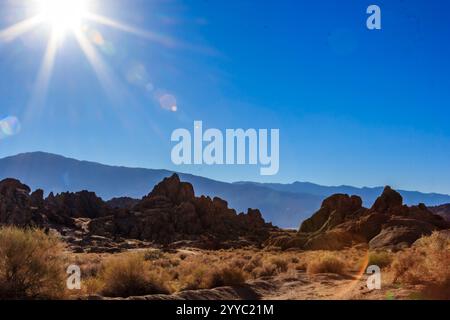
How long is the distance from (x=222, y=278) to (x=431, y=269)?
300 inches

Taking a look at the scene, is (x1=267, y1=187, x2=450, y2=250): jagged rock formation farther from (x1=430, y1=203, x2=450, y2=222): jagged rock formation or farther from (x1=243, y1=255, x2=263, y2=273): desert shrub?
(x1=430, y1=203, x2=450, y2=222): jagged rock formation

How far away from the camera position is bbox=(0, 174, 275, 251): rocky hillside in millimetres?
63875

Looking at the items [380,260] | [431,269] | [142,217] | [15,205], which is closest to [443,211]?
[142,217]

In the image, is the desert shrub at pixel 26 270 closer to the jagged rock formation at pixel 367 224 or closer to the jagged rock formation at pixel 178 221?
the jagged rock formation at pixel 367 224

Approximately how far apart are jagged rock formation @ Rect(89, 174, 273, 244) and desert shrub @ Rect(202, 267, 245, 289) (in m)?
49.6

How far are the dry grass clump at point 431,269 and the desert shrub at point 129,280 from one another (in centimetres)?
806

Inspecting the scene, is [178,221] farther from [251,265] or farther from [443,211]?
[443,211]

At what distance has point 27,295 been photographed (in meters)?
10.7

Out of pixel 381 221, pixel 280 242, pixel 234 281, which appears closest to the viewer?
pixel 234 281

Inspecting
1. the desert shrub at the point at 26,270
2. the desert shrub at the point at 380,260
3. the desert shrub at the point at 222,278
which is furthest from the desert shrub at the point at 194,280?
the desert shrub at the point at 380,260

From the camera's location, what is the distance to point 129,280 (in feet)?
45.3
